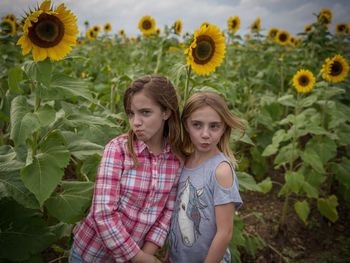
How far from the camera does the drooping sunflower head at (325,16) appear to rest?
592 centimetres

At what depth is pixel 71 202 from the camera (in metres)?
2.04

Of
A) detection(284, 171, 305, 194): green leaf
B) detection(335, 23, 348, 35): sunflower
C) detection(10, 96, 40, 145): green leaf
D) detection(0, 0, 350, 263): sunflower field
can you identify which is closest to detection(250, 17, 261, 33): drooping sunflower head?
detection(335, 23, 348, 35): sunflower

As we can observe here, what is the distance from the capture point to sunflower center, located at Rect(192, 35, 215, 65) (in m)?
2.72

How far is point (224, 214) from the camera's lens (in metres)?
1.99

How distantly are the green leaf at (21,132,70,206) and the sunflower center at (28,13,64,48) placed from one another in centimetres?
55

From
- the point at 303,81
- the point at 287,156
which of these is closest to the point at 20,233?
the point at 287,156

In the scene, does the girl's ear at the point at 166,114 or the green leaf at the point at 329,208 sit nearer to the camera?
the girl's ear at the point at 166,114

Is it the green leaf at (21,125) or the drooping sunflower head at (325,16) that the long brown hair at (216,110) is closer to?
the green leaf at (21,125)

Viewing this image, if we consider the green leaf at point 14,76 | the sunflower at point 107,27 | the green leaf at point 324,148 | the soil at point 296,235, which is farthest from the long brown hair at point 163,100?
the sunflower at point 107,27

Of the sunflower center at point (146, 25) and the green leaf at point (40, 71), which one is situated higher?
the sunflower center at point (146, 25)

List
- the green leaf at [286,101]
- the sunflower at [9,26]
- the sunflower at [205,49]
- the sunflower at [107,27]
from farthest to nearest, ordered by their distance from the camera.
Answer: the sunflower at [107,27] → the sunflower at [9,26] → the green leaf at [286,101] → the sunflower at [205,49]

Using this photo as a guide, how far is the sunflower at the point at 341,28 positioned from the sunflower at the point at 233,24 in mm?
2325

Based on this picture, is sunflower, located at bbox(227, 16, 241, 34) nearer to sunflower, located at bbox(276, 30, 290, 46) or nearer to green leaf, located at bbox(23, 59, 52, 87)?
sunflower, located at bbox(276, 30, 290, 46)

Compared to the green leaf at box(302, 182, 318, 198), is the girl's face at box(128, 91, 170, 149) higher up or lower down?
higher up
